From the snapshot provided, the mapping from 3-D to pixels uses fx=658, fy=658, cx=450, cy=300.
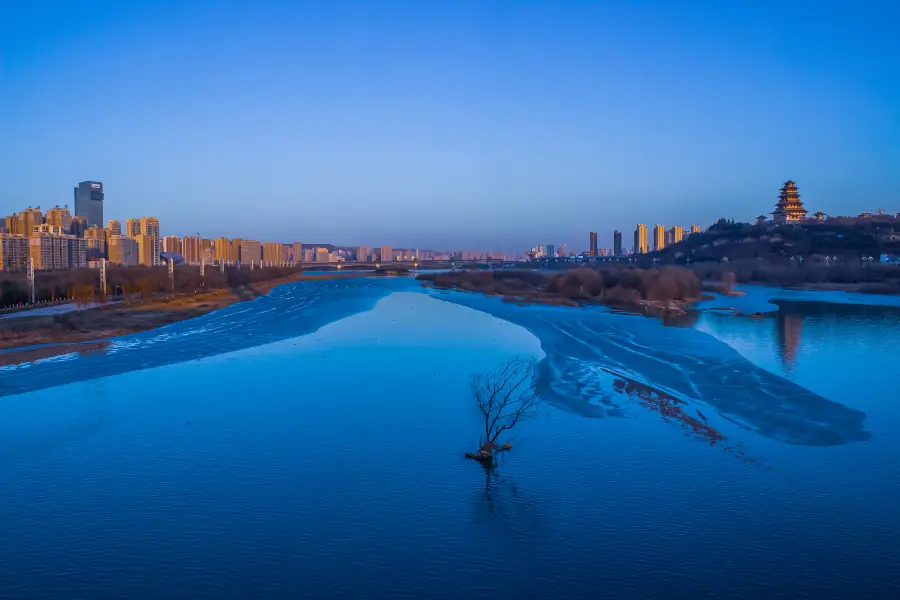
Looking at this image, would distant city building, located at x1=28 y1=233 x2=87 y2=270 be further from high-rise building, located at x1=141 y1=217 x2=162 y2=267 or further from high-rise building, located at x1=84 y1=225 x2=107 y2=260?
high-rise building, located at x1=141 y1=217 x2=162 y2=267

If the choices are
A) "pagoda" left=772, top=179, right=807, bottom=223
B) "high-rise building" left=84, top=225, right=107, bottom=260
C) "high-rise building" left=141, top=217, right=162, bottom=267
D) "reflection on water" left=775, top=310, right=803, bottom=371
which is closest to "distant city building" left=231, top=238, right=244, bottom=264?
"high-rise building" left=141, top=217, right=162, bottom=267

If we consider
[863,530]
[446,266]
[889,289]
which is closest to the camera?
[863,530]

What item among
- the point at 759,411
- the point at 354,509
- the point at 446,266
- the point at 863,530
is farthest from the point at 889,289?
Answer: the point at 446,266

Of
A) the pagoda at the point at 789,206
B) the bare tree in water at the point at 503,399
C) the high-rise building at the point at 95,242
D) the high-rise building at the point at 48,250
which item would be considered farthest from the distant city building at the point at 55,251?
the pagoda at the point at 789,206

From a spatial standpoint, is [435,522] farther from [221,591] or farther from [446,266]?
[446,266]

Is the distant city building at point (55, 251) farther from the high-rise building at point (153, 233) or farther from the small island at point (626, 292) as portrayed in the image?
the small island at point (626, 292)

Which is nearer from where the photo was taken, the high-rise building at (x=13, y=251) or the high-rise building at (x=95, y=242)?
the high-rise building at (x=13, y=251)
